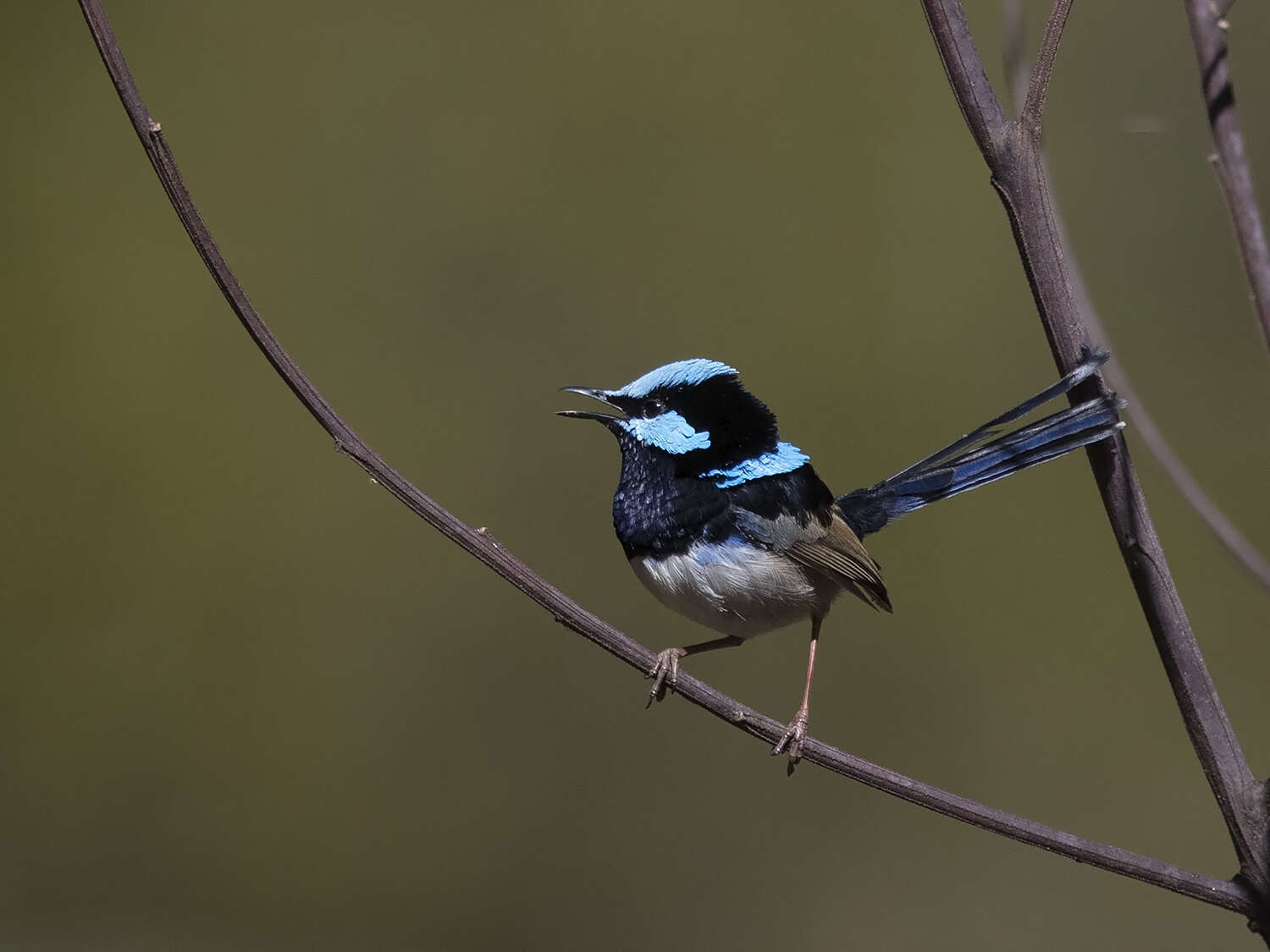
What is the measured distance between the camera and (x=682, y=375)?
187 cm

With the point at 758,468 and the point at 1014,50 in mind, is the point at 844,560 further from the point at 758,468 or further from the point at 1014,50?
the point at 1014,50

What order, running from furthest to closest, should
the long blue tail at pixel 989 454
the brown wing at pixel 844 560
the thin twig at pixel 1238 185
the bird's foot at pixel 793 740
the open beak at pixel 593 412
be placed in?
the brown wing at pixel 844 560, the open beak at pixel 593 412, the bird's foot at pixel 793 740, the long blue tail at pixel 989 454, the thin twig at pixel 1238 185

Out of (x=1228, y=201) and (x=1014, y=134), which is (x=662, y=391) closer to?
(x=1014, y=134)

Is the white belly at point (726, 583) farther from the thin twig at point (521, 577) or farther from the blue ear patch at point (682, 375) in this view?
the thin twig at point (521, 577)

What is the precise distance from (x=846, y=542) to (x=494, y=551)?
942mm

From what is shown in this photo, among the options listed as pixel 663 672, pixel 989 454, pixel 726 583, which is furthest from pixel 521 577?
pixel 989 454

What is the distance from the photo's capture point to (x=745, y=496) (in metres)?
1.88

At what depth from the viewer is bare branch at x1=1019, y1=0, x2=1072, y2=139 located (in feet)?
3.75

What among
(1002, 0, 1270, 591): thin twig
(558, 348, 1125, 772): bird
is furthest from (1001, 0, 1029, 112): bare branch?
(558, 348, 1125, 772): bird

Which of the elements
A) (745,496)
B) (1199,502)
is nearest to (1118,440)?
(1199,502)

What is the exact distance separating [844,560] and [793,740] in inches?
18.8

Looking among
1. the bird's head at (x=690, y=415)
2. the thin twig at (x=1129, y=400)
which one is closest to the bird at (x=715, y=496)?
the bird's head at (x=690, y=415)

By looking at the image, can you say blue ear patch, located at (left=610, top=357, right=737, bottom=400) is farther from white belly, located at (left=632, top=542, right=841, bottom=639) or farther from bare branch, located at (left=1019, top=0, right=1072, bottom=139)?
bare branch, located at (left=1019, top=0, right=1072, bottom=139)

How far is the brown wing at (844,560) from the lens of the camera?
1939mm
